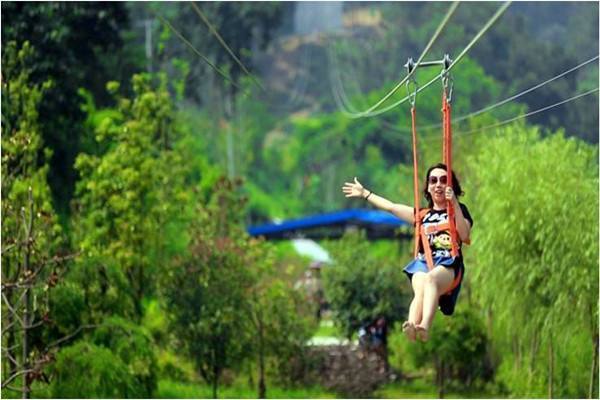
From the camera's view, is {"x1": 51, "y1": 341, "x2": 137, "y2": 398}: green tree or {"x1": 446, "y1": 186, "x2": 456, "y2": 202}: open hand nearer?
{"x1": 446, "y1": 186, "x2": 456, "y2": 202}: open hand

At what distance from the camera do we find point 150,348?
2914 centimetres

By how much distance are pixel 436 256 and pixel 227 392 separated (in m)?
19.0

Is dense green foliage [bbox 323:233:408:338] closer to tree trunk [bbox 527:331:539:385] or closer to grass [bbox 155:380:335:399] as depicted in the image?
grass [bbox 155:380:335:399]

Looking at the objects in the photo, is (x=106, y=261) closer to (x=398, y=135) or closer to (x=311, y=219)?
(x=311, y=219)

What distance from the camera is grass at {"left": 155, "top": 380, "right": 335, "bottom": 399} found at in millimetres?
31375

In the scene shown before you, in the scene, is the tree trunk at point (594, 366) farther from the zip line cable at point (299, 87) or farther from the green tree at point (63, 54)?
the zip line cable at point (299, 87)

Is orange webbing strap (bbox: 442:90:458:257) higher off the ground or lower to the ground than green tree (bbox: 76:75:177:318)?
lower

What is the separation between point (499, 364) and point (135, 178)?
7.05m

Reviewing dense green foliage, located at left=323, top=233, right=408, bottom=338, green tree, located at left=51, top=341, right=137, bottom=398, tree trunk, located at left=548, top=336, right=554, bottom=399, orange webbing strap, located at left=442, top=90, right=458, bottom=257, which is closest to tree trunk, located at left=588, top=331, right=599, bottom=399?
tree trunk, located at left=548, top=336, right=554, bottom=399

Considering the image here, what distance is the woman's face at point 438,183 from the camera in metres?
14.1

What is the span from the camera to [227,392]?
32625 mm

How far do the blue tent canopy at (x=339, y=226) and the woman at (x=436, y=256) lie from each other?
30723 mm

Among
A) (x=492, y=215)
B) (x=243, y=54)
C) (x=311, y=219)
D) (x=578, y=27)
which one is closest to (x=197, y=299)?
(x=492, y=215)

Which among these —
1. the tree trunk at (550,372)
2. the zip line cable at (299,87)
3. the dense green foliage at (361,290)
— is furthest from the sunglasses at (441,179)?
the zip line cable at (299,87)
